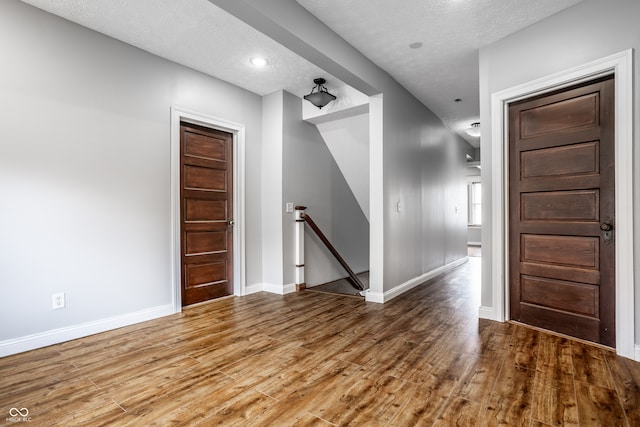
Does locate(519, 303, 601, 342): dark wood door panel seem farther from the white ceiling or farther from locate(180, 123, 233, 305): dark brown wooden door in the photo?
locate(180, 123, 233, 305): dark brown wooden door

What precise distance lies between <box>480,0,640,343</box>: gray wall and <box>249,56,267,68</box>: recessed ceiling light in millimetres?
2198

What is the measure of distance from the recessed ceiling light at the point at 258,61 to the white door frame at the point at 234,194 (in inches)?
31.1

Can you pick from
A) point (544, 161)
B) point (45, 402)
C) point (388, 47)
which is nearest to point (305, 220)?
point (388, 47)

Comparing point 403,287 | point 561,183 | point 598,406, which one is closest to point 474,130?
point 403,287

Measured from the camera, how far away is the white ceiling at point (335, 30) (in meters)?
2.51

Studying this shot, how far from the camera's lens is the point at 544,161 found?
9.14 ft

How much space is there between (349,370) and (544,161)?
7.84 feet

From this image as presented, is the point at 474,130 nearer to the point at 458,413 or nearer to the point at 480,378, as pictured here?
the point at 480,378

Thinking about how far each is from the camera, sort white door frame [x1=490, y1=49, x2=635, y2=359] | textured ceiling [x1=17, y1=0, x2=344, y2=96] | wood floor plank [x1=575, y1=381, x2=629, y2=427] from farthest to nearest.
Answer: textured ceiling [x1=17, y1=0, x2=344, y2=96]
white door frame [x1=490, y1=49, x2=635, y2=359]
wood floor plank [x1=575, y1=381, x2=629, y2=427]

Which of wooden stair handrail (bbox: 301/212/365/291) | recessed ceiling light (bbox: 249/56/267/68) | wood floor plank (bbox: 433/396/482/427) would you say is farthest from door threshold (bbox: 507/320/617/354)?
recessed ceiling light (bbox: 249/56/267/68)

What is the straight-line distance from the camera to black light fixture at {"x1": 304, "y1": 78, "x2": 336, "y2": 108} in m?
3.82

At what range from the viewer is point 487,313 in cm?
312

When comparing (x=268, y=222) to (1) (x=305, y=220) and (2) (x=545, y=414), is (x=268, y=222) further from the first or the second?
(2) (x=545, y=414)

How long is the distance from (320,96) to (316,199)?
4.98 feet
